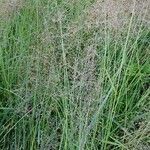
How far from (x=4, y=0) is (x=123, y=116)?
73 cm

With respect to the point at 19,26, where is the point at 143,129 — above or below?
below

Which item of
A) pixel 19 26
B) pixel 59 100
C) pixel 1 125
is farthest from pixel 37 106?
pixel 19 26

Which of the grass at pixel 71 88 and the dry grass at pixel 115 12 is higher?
the dry grass at pixel 115 12

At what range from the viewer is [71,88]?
1685mm

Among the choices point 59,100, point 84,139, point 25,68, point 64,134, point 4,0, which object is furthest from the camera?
point 4,0

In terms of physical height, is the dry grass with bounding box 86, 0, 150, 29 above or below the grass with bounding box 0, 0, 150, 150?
above

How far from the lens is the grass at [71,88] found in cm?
154

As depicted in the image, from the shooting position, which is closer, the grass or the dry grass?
the grass

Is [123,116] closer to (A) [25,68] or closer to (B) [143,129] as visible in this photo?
(B) [143,129]

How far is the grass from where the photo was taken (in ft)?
5.05

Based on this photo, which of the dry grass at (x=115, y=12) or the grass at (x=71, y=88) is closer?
the grass at (x=71, y=88)

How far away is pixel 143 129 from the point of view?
5.13ft

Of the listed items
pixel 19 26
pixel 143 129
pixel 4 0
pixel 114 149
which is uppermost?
pixel 4 0

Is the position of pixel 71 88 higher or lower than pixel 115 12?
lower
